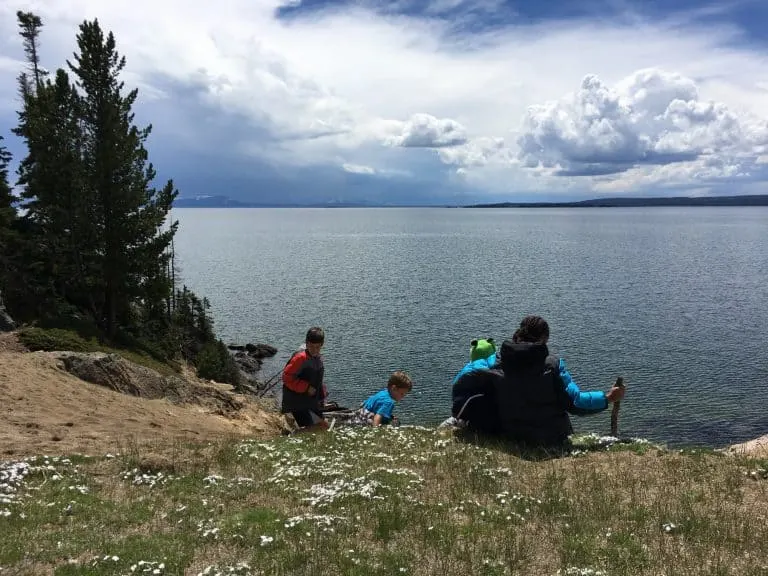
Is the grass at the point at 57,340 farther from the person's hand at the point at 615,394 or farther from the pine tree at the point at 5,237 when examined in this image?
the person's hand at the point at 615,394

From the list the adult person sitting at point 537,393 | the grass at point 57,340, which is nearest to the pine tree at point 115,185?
the grass at point 57,340

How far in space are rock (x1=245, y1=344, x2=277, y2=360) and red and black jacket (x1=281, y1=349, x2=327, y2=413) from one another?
3585 cm

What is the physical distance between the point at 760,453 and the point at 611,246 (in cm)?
13345

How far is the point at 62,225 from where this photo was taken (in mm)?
37844

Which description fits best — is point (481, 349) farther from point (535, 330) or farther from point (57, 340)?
point (57, 340)

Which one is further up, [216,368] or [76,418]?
[76,418]

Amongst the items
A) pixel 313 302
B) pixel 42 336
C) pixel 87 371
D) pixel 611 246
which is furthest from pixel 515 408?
pixel 611 246

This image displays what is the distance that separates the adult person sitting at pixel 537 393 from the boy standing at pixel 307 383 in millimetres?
5035

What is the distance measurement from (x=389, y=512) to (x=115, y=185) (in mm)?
34108

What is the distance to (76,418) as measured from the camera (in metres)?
16.0

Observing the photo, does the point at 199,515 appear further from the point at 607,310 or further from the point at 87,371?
the point at 607,310

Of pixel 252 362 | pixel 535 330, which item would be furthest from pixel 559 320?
pixel 535 330

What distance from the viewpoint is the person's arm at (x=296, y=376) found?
1561cm

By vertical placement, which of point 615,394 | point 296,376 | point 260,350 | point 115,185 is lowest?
point 260,350
